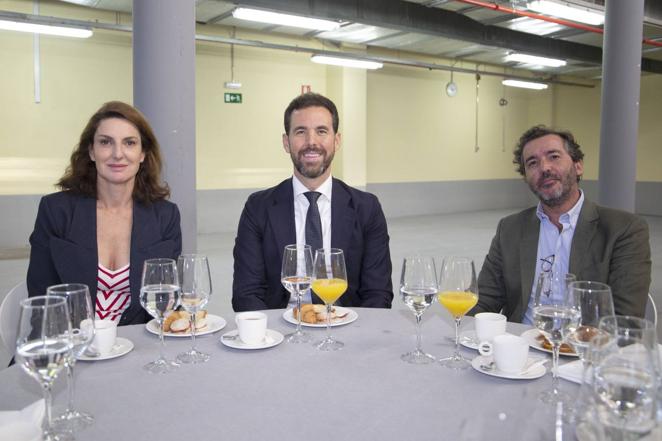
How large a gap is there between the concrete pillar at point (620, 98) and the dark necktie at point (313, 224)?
11.5 feet

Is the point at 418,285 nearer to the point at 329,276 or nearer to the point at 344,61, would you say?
the point at 329,276

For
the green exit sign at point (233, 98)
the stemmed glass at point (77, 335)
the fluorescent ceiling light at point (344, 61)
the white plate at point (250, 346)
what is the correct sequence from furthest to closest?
the green exit sign at point (233, 98) → the fluorescent ceiling light at point (344, 61) → the white plate at point (250, 346) → the stemmed glass at point (77, 335)

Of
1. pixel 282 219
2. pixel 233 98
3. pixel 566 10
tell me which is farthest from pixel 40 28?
pixel 566 10

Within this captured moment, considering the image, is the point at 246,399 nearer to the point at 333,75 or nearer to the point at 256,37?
the point at 256,37

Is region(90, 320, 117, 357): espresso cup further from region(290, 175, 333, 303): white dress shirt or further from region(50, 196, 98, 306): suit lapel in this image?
region(290, 175, 333, 303): white dress shirt

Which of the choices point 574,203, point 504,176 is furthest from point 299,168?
point 504,176

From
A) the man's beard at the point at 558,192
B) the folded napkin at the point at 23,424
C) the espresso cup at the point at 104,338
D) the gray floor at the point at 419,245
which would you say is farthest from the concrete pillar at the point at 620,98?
the folded napkin at the point at 23,424

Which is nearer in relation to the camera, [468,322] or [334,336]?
[334,336]

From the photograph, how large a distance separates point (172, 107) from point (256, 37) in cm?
645

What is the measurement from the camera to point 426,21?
7570 millimetres

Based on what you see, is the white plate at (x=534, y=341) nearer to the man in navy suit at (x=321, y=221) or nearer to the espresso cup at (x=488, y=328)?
the espresso cup at (x=488, y=328)

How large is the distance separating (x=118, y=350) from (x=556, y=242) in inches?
64.7

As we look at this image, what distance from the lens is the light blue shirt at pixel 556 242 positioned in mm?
2051

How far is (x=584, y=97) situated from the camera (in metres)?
12.8
